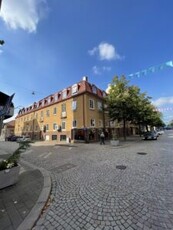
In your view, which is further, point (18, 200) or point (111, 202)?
point (18, 200)

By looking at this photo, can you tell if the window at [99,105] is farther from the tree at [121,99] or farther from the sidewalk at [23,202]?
the sidewalk at [23,202]

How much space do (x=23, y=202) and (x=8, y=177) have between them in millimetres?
1371

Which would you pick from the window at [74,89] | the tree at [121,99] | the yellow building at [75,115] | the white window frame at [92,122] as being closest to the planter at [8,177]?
the yellow building at [75,115]

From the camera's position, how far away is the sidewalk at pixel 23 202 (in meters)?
2.93

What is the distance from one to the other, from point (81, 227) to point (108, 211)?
81 centimetres

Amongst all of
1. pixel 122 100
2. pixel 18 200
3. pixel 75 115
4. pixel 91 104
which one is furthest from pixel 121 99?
pixel 18 200

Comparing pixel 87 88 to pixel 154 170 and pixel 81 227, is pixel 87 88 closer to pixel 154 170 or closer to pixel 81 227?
pixel 154 170

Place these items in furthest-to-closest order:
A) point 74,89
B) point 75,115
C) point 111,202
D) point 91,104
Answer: point 74,89 < point 91,104 < point 75,115 < point 111,202

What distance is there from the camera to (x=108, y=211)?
10.7ft

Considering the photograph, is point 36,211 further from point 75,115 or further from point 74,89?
point 74,89

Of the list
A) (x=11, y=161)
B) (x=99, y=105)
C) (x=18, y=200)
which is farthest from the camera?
(x=99, y=105)

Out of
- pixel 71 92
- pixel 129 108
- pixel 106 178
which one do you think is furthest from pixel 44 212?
pixel 71 92

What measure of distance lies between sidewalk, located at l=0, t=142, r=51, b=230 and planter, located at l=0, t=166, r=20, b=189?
141mm

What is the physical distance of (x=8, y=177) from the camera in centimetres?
468
